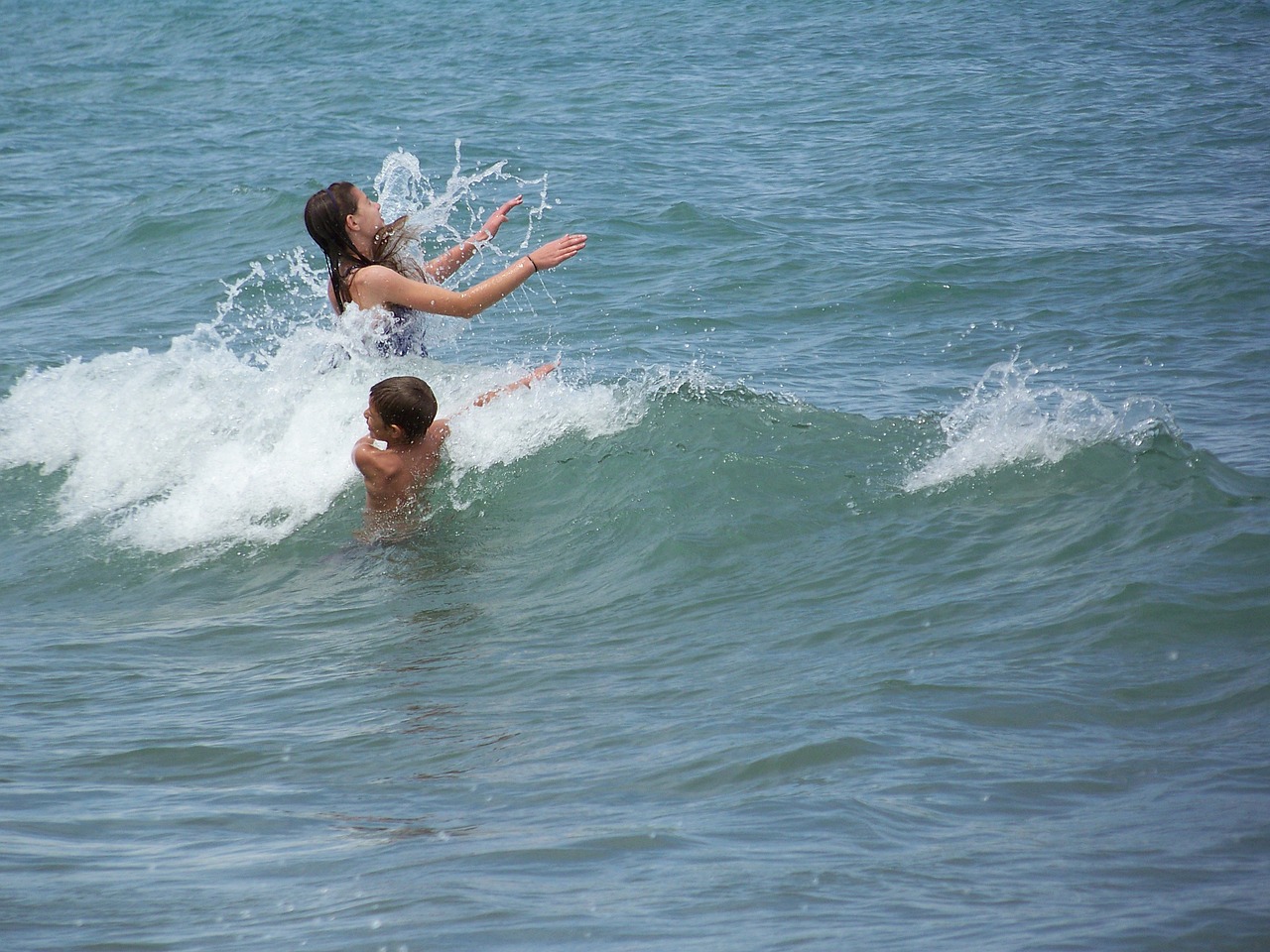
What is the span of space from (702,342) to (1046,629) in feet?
18.0

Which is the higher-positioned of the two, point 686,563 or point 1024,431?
point 1024,431

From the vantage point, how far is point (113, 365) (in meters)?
9.84

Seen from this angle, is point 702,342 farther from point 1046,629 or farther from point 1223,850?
point 1223,850

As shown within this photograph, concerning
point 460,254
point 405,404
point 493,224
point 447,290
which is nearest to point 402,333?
point 460,254

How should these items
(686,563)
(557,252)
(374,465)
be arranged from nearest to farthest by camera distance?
(557,252) → (686,563) → (374,465)

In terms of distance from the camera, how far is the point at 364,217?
6613mm

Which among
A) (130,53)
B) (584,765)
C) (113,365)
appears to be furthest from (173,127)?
(584,765)

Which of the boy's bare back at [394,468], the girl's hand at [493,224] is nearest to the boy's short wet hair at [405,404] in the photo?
the boy's bare back at [394,468]

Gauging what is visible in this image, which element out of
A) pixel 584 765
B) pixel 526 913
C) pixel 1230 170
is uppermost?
pixel 526 913

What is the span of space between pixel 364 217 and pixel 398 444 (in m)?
1.14

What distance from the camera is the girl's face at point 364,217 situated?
659cm

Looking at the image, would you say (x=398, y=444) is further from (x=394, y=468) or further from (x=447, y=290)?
(x=447, y=290)

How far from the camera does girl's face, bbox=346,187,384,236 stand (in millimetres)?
6594

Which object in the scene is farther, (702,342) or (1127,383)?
(702,342)
